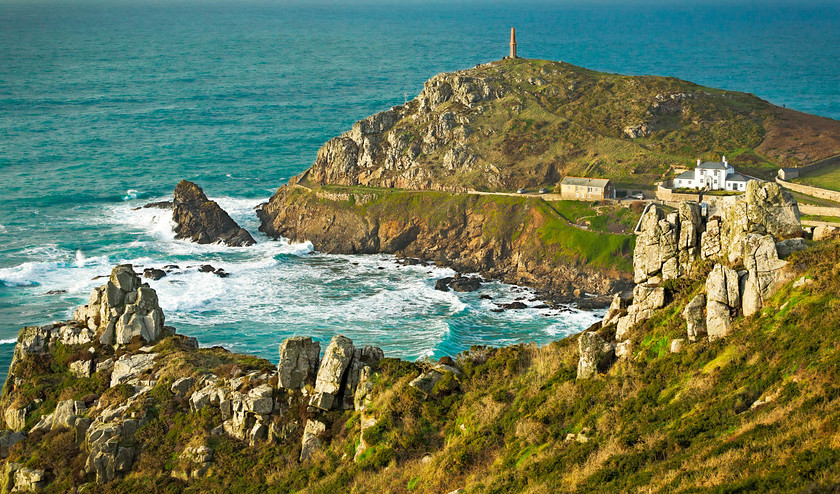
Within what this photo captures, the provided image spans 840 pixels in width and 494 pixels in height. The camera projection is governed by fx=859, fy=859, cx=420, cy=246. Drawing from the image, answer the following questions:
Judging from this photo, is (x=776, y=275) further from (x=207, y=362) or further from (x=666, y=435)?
(x=207, y=362)

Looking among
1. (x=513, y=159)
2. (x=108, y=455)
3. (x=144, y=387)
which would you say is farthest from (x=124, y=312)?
(x=513, y=159)

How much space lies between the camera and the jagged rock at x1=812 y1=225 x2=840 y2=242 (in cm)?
3303

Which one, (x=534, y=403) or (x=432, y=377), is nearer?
(x=534, y=403)

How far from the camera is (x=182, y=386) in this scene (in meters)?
43.0

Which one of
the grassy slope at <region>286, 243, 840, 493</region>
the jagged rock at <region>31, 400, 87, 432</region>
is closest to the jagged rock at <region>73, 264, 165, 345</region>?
the jagged rock at <region>31, 400, 87, 432</region>

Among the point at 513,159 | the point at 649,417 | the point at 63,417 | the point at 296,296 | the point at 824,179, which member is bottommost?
the point at 296,296

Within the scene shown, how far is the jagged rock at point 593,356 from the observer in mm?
33438

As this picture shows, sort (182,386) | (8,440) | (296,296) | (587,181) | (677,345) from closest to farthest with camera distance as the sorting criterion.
→ (677,345) < (182,386) < (8,440) < (296,296) < (587,181)

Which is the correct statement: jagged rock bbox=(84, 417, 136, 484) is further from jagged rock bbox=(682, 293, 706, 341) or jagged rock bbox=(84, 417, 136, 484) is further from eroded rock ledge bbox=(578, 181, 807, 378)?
jagged rock bbox=(682, 293, 706, 341)

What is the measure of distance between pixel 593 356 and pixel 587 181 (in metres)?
73.4

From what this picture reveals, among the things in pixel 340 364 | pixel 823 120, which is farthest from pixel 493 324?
pixel 823 120

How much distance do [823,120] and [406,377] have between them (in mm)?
110866

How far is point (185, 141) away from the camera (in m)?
166

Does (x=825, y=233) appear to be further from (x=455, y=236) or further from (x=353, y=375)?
(x=455, y=236)
